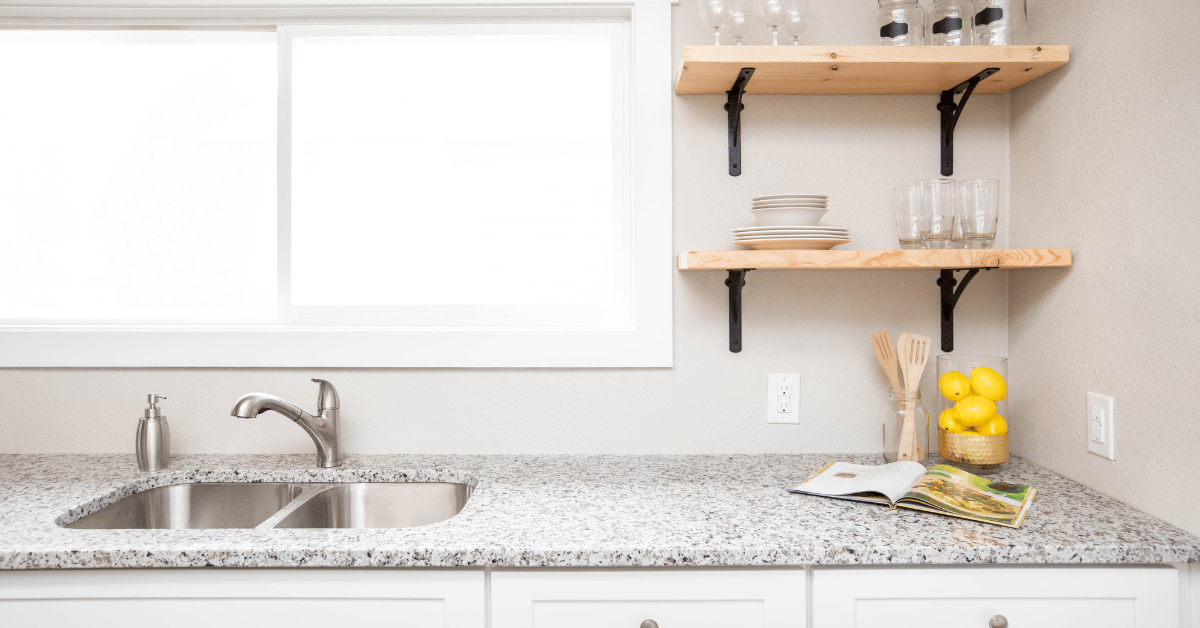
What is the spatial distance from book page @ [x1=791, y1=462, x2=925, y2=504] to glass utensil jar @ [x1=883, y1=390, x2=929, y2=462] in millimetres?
138

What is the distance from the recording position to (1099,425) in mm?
1268

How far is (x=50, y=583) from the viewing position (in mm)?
1052

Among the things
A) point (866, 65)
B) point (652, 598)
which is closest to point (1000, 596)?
point (652, 598)

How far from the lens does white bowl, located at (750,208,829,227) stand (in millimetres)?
1385

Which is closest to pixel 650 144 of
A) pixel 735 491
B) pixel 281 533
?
pixel 735 491

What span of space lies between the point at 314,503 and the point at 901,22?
162 centimetres

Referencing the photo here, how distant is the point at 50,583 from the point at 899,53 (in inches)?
69.5

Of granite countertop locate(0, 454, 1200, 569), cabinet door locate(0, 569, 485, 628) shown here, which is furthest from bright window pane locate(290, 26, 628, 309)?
cabinet door locate(0, 569, 485, 628)

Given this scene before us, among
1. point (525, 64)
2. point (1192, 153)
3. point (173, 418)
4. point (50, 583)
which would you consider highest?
point (525, 64)

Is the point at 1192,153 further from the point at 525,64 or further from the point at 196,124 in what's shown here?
the point at 196,124

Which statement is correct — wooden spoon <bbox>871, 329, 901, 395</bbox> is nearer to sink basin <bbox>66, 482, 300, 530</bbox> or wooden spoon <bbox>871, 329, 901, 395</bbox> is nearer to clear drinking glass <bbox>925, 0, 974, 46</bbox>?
clear drinking glass <bbox>925, 0, 974, 46</bbox>

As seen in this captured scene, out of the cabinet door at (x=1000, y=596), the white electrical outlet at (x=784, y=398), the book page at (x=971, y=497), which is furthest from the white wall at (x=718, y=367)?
the cabinet door at (x=1000, y=596)

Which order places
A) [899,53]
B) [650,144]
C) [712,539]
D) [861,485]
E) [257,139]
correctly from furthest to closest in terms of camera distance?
1. [257,139]
2. [650,144]
3. [899,53]
4. [861,485]
5. [712,539]

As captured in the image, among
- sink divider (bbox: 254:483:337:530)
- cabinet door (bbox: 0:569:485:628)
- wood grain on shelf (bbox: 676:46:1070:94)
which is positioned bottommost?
cabinet door (bbox: 0:569:485:628)
